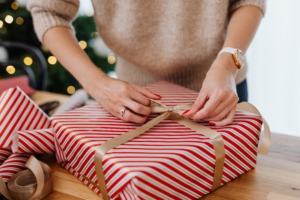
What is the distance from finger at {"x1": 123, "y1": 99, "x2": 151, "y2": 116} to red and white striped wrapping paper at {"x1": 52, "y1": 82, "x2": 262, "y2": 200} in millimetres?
33

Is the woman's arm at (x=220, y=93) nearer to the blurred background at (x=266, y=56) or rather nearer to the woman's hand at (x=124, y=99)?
the woman's hand at (x=124, y=99)

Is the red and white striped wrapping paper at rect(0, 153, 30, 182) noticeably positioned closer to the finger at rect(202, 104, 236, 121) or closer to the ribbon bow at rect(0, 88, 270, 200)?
the ribbon bow at rect(0, 88, 270, 200)

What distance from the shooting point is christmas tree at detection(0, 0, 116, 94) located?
2.08m

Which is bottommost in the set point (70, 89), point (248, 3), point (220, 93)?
point (70, 89)

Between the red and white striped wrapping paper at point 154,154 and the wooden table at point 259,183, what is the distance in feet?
0.05

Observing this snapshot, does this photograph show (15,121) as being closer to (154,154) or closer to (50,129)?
(50,129)

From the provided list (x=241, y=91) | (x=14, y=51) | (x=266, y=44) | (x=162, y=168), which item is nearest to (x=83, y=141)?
(x=162, y=168)

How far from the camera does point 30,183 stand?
2.28 ft

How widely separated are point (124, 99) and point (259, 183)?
31 cm

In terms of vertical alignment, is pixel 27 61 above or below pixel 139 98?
below

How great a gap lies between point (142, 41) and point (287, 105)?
1.22m

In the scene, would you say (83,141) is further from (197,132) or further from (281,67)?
(281,67)

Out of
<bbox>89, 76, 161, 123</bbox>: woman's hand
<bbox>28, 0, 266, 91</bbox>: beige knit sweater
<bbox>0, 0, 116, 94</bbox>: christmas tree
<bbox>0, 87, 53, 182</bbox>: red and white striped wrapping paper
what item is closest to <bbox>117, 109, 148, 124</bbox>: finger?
<bbox>89, 76, 161, 123</bbox>: woman's hand

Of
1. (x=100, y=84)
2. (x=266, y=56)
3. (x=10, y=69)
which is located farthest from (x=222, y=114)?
(x=10, y=69)
